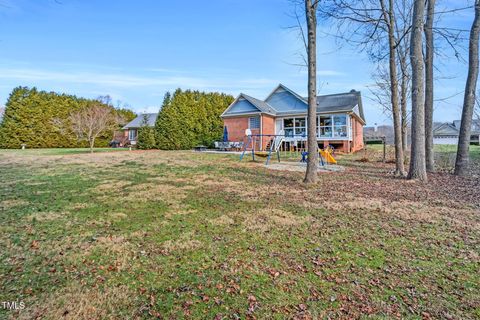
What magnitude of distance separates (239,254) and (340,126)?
19.9 metres

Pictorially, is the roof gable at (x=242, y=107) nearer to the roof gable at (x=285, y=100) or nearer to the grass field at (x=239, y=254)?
the roof gable at (x=285, y=100)

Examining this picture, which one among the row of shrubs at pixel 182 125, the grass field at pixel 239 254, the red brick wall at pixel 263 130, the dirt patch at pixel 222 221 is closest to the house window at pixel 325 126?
the red brick wall at pixel 263 130

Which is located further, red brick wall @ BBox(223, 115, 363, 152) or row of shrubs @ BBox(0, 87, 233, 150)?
row of shrubs @ BBox(0, 87, 233, 150)

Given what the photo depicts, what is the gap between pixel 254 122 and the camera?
2258cm

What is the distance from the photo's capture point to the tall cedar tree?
25.1 meters

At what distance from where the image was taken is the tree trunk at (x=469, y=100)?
30.8 ft

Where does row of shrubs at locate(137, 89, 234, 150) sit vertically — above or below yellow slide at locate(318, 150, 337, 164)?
above

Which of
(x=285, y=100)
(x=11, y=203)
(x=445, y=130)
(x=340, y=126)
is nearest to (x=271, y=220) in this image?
(x=11, y=203)

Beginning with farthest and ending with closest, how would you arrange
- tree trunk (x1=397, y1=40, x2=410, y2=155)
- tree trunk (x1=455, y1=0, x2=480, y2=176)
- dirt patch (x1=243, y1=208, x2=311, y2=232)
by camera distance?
tree trunk (x1=397, y1=40, x2=410, y2=155), tree trunk (x1=455, y1=0, x2=480, y2=176), dirt patch (x1=243, y1=208, x2=311, y2=232)

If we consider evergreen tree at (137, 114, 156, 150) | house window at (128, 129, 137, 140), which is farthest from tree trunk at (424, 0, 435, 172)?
house window at (128, 129, 137, 140)

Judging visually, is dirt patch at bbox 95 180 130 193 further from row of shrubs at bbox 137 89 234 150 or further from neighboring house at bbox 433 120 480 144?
neighboring house at bbox 433 120 480 144

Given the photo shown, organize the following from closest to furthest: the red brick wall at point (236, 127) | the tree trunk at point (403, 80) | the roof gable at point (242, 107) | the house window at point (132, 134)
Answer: the tree trunk at point (403, 80), the roof gable at point (242, 107), the red brick wall at point (236, 127), the house window at point (132, 134)

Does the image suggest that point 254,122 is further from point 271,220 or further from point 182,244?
point 182,244

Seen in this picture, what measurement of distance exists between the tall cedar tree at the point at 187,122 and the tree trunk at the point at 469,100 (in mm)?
20148
